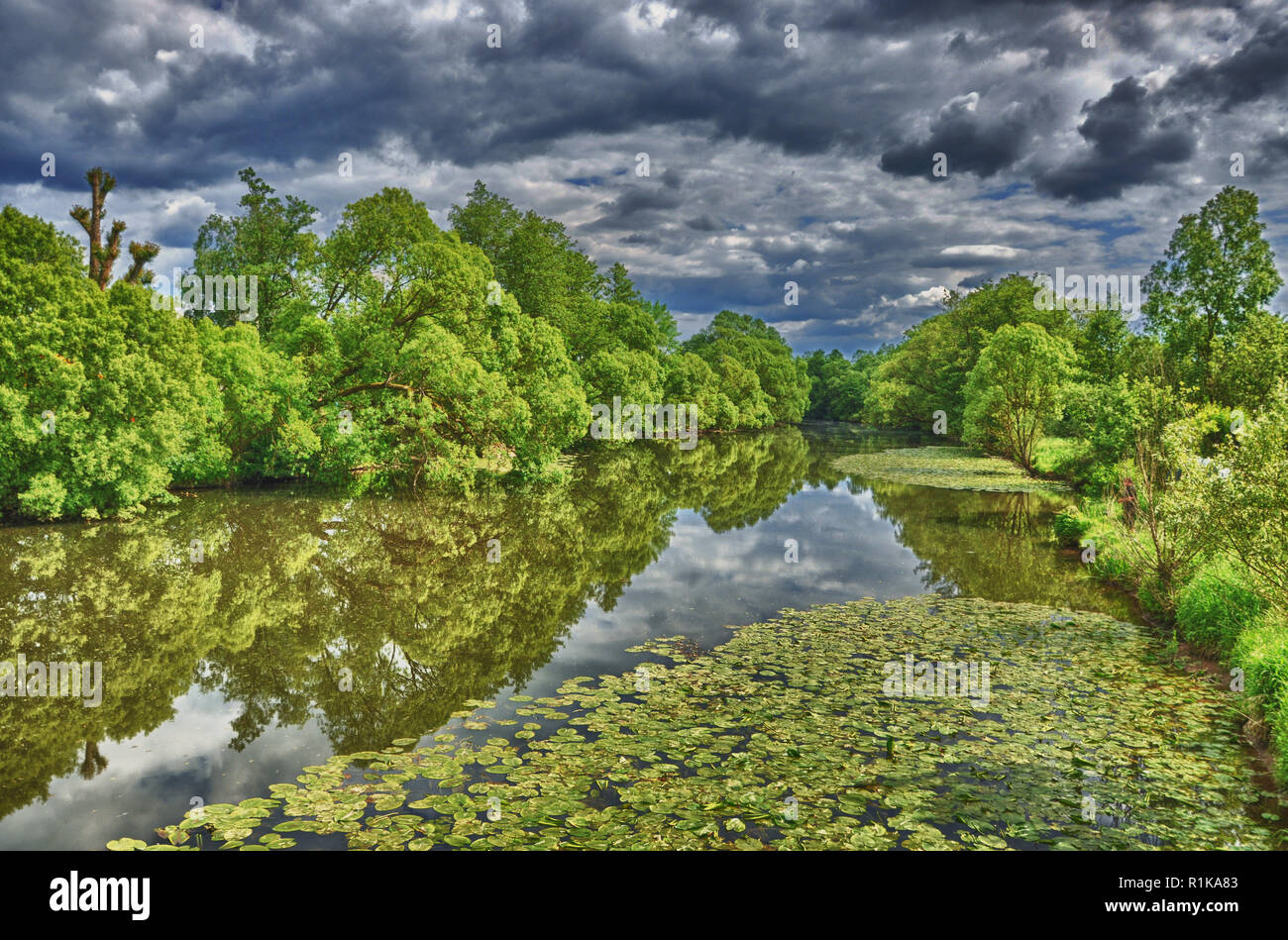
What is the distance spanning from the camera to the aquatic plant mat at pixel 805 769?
23.6ft

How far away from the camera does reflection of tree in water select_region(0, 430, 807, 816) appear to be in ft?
34.3

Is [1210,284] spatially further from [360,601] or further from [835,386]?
[835,386]

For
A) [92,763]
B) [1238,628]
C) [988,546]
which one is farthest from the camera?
[988,546]

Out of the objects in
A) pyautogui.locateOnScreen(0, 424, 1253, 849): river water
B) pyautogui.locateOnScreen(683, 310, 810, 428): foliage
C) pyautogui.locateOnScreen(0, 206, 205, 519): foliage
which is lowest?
pyautogui.locateOnScreen(0, 424, 1253, 849): river water

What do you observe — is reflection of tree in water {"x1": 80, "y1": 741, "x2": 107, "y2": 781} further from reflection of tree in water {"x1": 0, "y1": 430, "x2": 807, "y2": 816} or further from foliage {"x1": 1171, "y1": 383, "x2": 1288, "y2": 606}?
foliage {"x1": 1171, "y1": 383, "x2": 1288, "y2": 606}

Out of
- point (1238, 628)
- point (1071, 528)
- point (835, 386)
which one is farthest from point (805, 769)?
point (835, 386)

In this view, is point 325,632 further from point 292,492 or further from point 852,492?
point 852,492

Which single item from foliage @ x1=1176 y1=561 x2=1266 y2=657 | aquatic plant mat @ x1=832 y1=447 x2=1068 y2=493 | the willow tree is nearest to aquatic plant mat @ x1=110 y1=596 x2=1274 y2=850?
foliage @ x1=1176 y1=561 x2=1266 y2=657

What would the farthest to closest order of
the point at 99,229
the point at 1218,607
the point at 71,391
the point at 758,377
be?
the point at 758,377 → the point at 99,229 → the point at 71,391 → the point at 1218,607

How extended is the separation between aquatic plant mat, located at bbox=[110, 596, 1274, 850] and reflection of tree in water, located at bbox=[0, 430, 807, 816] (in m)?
1.82

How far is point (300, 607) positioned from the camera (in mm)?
15602

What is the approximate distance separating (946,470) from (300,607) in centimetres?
4119

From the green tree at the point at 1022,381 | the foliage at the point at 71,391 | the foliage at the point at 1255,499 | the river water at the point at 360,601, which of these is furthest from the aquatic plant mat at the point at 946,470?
the foliage at the point at 71,391
